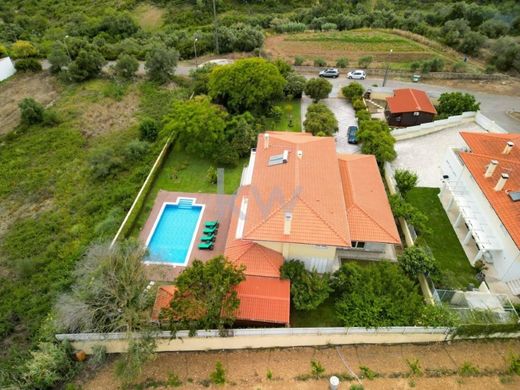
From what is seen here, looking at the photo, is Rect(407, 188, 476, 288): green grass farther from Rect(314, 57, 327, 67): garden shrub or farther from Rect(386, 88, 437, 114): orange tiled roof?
Rect(314, 57, 327, 67): garden shrub

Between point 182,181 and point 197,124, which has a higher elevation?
point 197,124

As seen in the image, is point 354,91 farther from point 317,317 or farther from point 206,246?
point 317,317

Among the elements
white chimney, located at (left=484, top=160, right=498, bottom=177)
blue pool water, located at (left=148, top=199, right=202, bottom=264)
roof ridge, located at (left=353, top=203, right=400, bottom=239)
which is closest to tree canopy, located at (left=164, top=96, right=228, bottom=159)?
blue pool water, located at (left=148, top=199, right=202, bottom=264)

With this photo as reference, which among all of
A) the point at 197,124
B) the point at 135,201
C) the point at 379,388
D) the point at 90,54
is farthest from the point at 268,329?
the point at 90,54

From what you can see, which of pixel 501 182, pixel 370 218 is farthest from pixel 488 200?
pixel 370 218

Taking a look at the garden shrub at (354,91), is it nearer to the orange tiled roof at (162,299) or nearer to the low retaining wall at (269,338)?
the low retaining wall at (269,338)

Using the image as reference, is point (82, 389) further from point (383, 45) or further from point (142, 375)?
point (383, 45)

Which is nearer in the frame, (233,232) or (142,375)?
(142,375)
